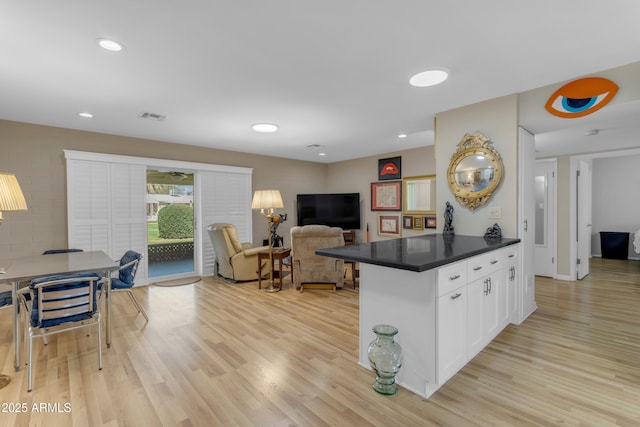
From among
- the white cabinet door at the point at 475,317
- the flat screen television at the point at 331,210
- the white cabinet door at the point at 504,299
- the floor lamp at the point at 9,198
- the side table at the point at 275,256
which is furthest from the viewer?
the flat screen television at the point at 331,210

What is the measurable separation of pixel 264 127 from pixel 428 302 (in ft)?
10.3

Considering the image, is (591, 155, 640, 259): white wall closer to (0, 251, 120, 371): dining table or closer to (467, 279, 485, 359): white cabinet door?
(467, 279, 485, 359): white cabinet door

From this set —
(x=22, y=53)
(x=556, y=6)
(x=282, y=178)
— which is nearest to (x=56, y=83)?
(x=22, y=53)

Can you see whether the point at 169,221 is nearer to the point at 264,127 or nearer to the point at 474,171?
the point at 264,127

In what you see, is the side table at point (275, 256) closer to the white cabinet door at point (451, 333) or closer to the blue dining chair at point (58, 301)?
the blue dining chair at point (58, 301)

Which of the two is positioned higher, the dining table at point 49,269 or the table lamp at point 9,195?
the table lamp at point 9,195

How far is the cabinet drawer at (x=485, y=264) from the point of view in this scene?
2.27m

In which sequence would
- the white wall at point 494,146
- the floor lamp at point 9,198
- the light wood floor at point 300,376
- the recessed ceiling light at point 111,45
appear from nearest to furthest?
the light wood floor at point 300,376
the recessed ceiling light at point 111,45
the floor lamp at point 9,198
the white wall at point 494,146

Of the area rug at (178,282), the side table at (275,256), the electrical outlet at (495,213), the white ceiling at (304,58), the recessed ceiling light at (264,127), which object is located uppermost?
the white ceiling at (304,58)

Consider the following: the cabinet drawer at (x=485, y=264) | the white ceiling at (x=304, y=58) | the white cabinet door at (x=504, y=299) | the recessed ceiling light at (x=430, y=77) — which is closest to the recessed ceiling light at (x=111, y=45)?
the white ceiling at (x=304, y=58)

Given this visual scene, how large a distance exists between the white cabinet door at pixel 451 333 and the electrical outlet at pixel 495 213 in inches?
51.5

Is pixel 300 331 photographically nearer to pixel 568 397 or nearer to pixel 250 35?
pixel 568 397

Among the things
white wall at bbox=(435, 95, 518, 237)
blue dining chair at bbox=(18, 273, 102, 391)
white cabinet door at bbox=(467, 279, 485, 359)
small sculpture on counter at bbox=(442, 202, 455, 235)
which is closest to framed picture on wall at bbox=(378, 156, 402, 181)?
white wall at bbox=(435, 95, 518, 237)

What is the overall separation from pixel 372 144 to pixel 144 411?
488cm
